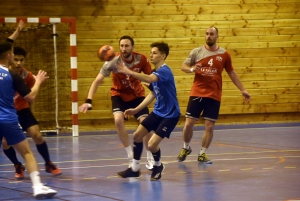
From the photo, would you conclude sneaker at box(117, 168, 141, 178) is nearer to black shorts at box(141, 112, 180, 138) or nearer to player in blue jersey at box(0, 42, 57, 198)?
black shorts at box(141, 112, 180, 138)

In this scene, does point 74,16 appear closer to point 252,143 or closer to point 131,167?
point 252,143

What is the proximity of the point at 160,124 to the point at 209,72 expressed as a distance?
2.29 metres

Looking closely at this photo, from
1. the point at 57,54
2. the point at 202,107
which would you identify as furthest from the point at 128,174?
the point at 57,54

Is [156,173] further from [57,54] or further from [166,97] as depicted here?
[57,54]

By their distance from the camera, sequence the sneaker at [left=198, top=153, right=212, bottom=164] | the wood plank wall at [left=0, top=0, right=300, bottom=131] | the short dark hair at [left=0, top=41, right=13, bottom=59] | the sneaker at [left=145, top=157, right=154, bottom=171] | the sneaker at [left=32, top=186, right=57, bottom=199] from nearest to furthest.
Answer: the sneaker at [left=32, top=186, right=57, bottom=199] < the short dark hair at [left=0, top=41, right=13, bottom=59] < the sneaker at [left=145, top=157, right=154, bottom=171] < the sneaker at [left=198, top=153, right=212, bottom=164] < the wood plank wall at [left=0, top=0, right=300, bottom=131]

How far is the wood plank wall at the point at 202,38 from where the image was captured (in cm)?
1523

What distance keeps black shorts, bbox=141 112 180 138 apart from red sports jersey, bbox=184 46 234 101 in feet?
6.55

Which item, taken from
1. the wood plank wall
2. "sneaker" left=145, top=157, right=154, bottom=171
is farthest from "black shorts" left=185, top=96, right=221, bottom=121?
the wood plank wall

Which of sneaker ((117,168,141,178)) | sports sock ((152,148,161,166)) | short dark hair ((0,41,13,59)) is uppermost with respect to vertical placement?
short dark hair ((0,41,13,59))

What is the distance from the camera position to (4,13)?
14.6 m

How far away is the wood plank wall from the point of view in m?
15.2

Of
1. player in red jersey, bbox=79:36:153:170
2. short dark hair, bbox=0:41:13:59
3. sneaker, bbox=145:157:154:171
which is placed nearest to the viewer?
short dark hair, bbox=0:41:13:59

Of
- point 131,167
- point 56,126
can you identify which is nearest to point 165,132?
point 131,167

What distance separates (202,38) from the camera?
53.1ft
